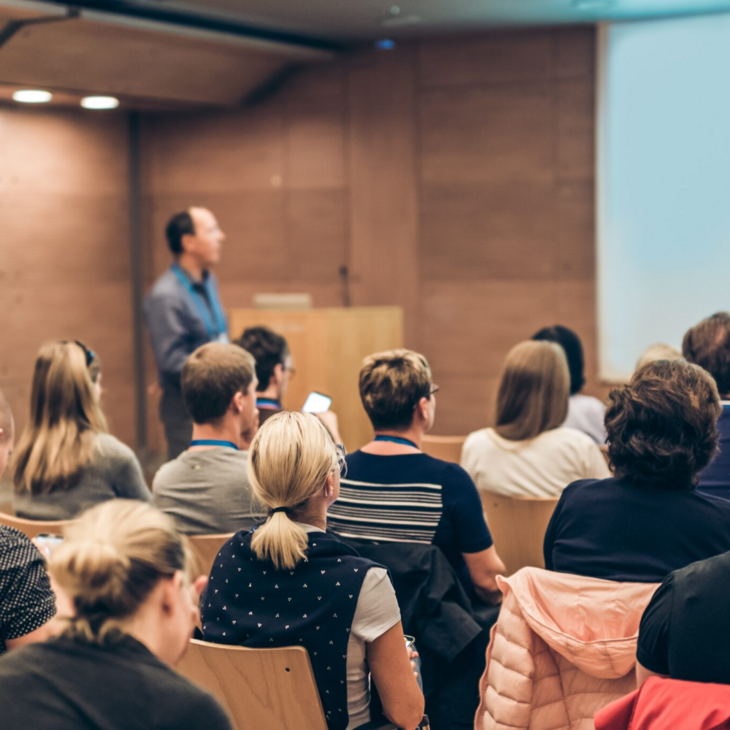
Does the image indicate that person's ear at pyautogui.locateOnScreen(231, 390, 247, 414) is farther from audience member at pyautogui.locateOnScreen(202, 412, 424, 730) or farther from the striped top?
audience member at pyautogui.locateOnScreen(202, 412, 424, 730)

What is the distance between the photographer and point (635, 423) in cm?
229

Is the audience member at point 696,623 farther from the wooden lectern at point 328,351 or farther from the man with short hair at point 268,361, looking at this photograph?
the wooden lectern at point 328,351

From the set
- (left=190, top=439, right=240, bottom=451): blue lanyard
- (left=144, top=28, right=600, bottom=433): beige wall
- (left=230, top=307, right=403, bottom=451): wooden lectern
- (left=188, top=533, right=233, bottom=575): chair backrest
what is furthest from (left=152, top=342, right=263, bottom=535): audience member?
(left=144, top=28, right=600, bottom=433): beige wall

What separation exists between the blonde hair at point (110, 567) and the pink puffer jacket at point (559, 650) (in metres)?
1.07

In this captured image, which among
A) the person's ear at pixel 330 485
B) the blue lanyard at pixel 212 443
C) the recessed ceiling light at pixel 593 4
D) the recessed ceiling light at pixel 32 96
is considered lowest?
the blue lanyard at pixel 212 443

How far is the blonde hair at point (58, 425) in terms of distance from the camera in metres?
3.26

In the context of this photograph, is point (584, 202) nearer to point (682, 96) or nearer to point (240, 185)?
point (682, 96)

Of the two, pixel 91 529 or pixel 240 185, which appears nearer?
pixel 91 529

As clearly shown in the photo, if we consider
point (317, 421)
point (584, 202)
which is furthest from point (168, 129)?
point (317, 421)

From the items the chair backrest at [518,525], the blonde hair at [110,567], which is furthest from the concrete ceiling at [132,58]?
the blonde hair at [110,567]

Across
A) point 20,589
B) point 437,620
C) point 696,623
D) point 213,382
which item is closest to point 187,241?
point 213,382

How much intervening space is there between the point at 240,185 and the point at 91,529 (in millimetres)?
6652

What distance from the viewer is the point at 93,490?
3.28 m

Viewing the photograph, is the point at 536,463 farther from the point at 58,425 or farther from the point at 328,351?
the point at 328,351
